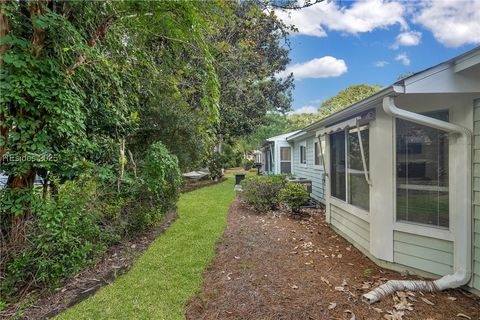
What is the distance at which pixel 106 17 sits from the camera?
13.4 feet

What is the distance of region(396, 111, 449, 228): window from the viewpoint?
3336 millimetres

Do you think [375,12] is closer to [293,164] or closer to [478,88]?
[478,88]

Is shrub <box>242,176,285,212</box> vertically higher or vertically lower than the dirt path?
higher

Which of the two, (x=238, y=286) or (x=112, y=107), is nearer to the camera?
(x=238, y=286)

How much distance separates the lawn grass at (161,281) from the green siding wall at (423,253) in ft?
9.94

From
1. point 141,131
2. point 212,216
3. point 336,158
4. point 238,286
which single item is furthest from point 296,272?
point 141,131

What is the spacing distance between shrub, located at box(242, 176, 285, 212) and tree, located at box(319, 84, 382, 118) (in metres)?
21.7

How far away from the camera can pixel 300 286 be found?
10.8 ft

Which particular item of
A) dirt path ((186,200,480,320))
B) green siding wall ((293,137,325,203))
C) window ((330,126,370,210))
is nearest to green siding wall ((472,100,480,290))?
dirt path ((186,200,480,320))

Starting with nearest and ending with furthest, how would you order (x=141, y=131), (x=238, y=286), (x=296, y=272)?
(x=238, y=286)
(x=296, y=272)
(x=141, y=131)

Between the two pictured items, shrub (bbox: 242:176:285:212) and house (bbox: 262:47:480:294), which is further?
shrub (bbox: 242:176:285:212)

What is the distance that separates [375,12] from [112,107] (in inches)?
239

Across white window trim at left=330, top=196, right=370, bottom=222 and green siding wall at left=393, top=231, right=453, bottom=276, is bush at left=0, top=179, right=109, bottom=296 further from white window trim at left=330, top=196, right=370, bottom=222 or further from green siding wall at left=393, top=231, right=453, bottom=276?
green siding wall at left=393, top=231, right=453, bottom=276

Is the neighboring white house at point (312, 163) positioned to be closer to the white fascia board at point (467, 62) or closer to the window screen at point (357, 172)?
the window screen at point (357, 172)
